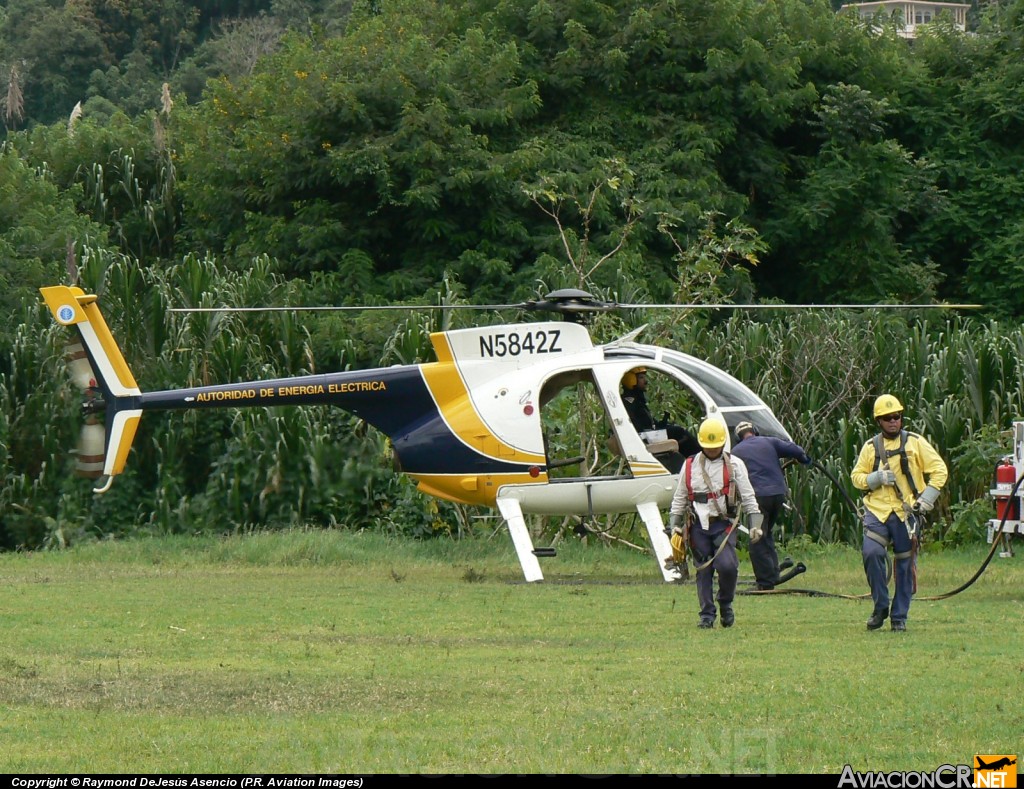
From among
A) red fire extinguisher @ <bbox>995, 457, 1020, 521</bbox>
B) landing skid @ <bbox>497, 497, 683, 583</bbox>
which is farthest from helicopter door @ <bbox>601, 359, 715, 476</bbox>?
red fire extinguisher @ <bbox>995, 457, 1020, 521</bbox>

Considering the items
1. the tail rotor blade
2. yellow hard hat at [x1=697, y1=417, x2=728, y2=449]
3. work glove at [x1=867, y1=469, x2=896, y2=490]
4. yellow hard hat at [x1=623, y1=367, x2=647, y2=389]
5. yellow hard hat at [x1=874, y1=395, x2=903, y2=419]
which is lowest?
yellow hard hat at [x1=623, y1=367, x2=647, y2=389]

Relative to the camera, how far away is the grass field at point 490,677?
25.9 feet

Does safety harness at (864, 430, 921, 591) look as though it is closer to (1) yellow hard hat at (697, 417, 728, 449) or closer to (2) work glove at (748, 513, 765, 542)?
(2) work glove at (748, 513, 765, 542)

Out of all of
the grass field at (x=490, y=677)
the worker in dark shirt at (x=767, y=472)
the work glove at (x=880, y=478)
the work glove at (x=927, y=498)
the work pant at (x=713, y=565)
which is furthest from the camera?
the worker in dark shirt at (x=767, y=472)

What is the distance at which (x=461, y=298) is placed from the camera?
95.5 ft

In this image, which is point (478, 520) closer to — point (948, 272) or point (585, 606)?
point (585, 606)

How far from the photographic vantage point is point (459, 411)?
17766mm

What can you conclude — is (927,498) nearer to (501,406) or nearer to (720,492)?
(720,492)

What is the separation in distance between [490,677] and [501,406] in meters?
7.32

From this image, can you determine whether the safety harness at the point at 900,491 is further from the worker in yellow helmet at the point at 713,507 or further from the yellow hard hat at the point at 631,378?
the yellow hard hat at the point at 631,378

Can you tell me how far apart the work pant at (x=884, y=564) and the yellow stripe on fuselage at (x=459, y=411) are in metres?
5.59

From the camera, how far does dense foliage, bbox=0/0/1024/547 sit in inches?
926

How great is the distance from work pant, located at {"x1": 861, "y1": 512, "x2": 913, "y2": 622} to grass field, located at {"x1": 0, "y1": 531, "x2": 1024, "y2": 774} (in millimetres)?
311

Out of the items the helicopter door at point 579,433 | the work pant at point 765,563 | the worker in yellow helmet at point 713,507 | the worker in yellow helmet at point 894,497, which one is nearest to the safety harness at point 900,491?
the worker in yellow helmet at point 894,497
